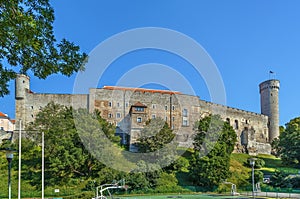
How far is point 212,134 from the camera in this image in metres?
41.8

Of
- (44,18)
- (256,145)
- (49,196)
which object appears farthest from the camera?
(256,145)

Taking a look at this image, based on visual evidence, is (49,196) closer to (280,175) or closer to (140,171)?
(140,171)

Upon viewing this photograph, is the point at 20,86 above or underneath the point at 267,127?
above

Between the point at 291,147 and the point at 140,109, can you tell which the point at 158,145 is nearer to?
the point at 140,109

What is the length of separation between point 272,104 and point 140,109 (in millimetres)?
31811

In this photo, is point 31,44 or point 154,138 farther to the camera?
point 154,138

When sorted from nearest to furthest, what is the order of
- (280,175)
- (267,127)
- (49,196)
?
(49,196) < (280,175) < (267,127)

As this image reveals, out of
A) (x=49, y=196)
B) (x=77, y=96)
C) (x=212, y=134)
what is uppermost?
(x=77, y=96)

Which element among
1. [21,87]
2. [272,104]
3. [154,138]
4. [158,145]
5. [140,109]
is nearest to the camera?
[158,145]

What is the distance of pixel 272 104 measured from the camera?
228ft

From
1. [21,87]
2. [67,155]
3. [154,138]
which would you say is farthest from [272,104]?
[67,155]

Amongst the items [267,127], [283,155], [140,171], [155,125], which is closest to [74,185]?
[140,171]

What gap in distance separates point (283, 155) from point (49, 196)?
31.7m

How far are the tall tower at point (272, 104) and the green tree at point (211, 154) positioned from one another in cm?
2866
